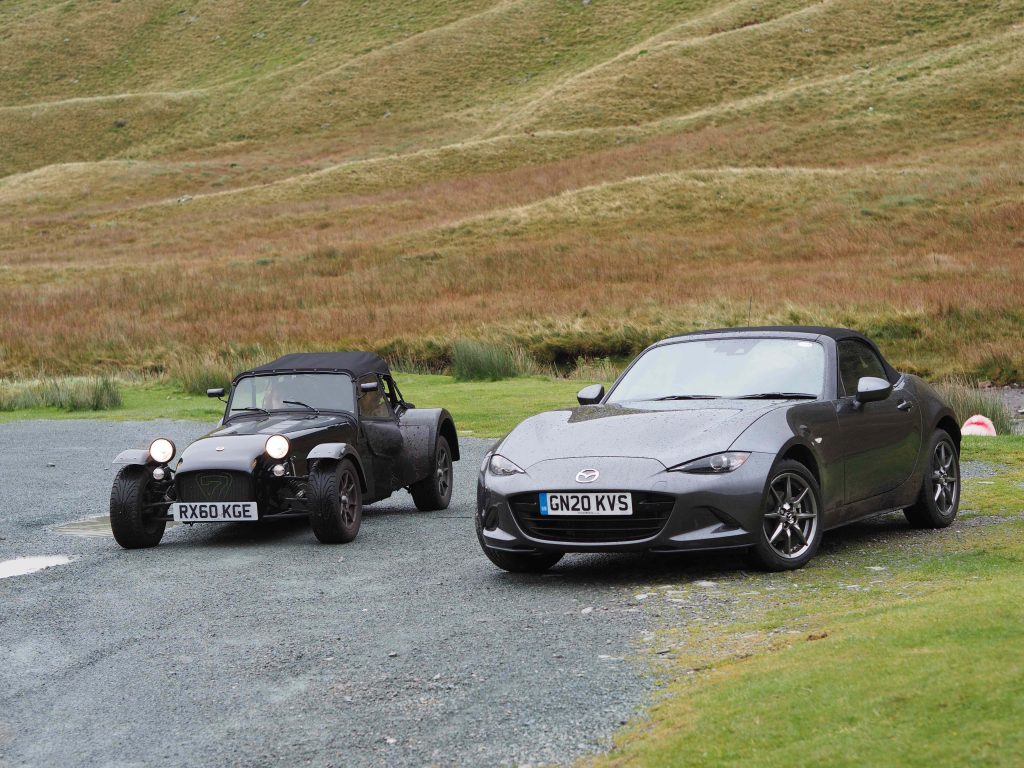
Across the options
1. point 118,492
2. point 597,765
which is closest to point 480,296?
point 118,492

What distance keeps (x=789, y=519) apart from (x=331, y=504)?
12.0ft

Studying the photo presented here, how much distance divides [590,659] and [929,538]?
416 cm

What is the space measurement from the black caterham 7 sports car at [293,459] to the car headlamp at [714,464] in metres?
3.29

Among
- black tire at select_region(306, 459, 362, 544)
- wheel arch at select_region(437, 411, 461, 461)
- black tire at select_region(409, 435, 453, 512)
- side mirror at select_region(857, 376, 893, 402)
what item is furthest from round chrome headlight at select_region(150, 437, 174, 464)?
side mirror at select_region(857, 376, 893, 402)

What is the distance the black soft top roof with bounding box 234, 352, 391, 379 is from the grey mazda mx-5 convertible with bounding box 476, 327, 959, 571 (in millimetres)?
2997

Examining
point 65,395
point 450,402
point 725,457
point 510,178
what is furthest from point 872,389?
point 510,178

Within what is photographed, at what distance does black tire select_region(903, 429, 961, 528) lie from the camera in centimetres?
983

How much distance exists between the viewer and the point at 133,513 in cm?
1038

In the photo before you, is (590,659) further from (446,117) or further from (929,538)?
(446,117)

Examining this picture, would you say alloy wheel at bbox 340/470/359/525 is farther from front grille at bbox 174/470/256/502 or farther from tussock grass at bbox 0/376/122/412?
tussock grass at bbox 0/376/122/412

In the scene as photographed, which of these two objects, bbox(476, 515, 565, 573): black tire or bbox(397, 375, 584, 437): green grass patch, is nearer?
bbox(476, 515, 565, 573): black tire

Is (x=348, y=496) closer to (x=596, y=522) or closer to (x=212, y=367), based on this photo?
(x=596, y=522)

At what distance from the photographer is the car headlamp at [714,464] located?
26.3ft

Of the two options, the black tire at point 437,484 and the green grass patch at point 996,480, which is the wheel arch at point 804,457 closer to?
the green grass patch at point 996,480
